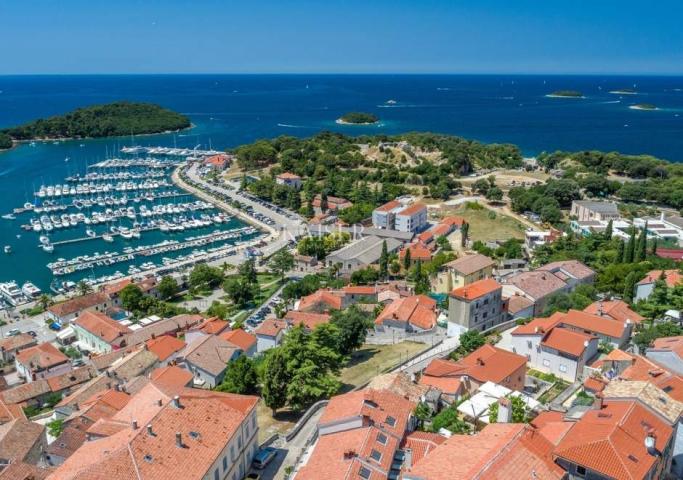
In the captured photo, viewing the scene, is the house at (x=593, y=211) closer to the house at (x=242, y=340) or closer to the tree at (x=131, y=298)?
the house at (x=242, y=340)

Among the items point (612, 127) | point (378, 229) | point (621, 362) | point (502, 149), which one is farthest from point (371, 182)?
point (612, 127)

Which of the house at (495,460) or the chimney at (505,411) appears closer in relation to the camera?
the house at (495,460)

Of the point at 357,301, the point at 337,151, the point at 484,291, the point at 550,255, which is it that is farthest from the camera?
the point at 337,151

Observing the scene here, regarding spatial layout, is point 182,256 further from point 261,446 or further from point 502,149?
point 502,149

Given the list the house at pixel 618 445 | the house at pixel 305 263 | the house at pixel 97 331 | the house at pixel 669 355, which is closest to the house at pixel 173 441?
the house at pixel 618 445

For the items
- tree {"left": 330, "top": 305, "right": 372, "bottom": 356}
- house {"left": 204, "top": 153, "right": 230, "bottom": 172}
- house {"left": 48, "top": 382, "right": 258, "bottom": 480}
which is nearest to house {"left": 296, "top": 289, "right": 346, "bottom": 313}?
tree {"left": 330, "top": 305, "right": 372, "bottom": 356}

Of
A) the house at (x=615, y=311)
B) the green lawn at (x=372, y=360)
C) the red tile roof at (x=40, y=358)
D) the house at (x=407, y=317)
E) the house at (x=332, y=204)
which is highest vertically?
the house at (x=615, y=311)

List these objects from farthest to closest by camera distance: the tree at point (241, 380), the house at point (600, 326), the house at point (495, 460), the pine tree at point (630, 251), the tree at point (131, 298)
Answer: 1. the tree at point (131, 298)
2. the pine tree at point (630, 251)
3. the house at point (600, 326)
4. the tree at point (241, 380)
5. the house at point (495, 460)
